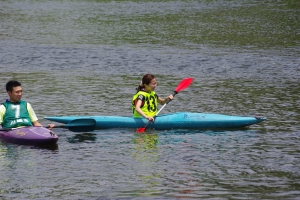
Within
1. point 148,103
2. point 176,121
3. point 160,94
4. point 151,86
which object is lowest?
point 176,121

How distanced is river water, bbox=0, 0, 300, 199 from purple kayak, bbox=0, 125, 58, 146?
0.69ft

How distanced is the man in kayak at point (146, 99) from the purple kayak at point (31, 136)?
2.31 metres

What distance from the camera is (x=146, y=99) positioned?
49.9 ft

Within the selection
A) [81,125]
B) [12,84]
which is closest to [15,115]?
[12,84]

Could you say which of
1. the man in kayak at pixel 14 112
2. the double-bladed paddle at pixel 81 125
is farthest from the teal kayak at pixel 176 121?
the man in kayak at pixel 14 112

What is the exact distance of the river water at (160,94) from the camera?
10812 millimetres

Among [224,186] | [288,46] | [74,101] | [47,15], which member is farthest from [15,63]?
[47,15]

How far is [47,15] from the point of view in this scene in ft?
145

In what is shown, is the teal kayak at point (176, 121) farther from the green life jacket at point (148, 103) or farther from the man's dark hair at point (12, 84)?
the man's dark hair at point (12, 84)

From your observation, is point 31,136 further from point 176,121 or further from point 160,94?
point 160,94

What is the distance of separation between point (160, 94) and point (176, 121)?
4.60 m

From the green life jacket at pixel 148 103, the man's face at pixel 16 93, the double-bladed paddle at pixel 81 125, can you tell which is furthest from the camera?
the green life jacket at pixel 148 103

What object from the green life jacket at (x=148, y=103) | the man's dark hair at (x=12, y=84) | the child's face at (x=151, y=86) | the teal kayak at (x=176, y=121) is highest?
the man's dark hair at (x=12, y=84)

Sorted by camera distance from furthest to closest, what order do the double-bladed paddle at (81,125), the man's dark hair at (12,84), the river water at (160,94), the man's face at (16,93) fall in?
the double-bladed paddle at (81,125) → the man's face at (16,93) → the man's dark hair at (12,84) → the river water at (160,94)
